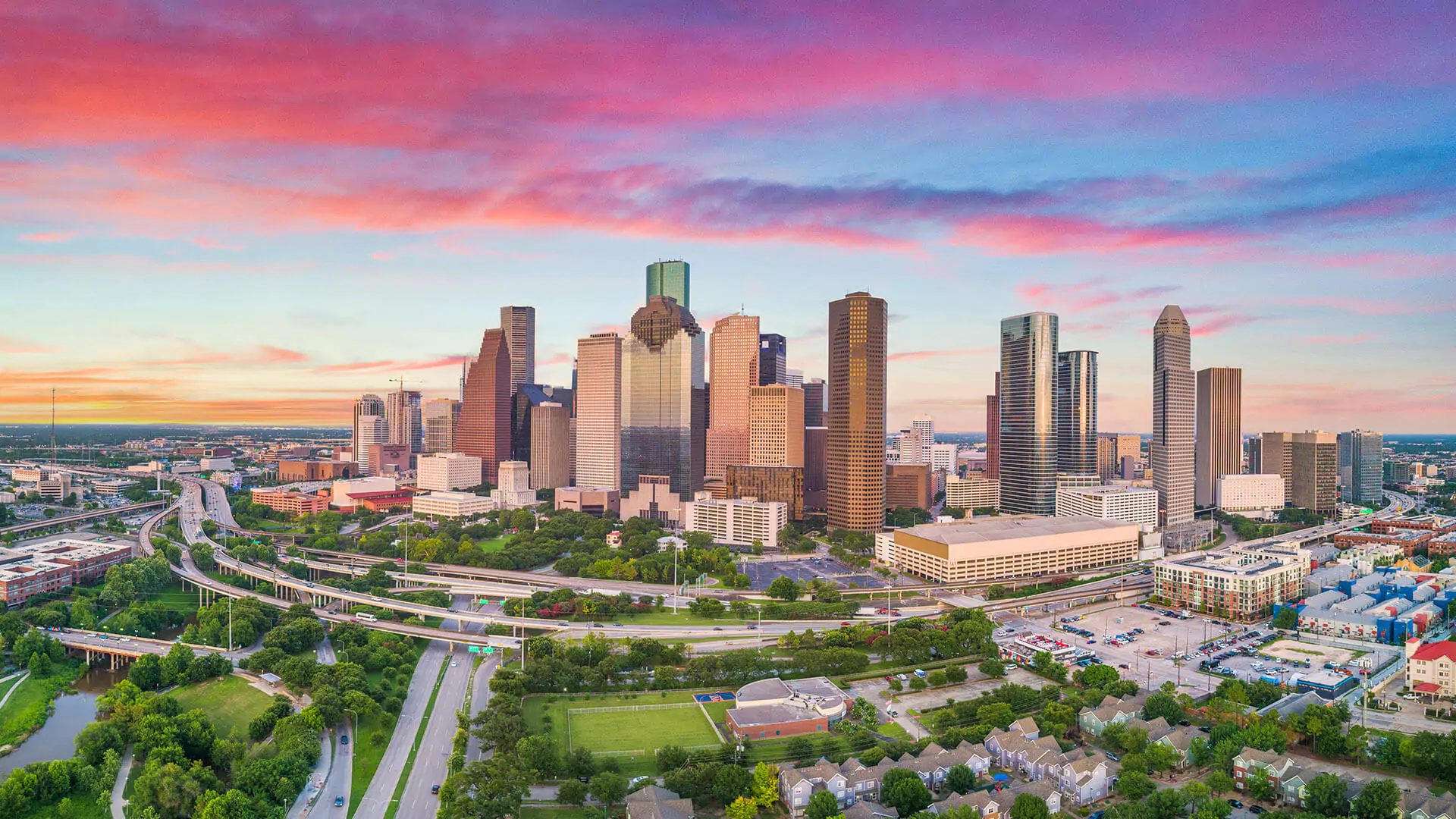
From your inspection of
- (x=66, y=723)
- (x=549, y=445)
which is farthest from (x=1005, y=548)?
(x=549, y=445)

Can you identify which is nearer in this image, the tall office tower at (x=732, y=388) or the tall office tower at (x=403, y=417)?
the tall office tower at (x=732, y=388)

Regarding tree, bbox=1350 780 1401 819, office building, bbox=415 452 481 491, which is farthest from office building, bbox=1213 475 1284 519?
office building, bbox=415 452 481 491

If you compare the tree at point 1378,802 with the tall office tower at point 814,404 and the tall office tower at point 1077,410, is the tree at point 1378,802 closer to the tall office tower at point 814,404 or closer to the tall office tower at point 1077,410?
the tall office tower at point 1077,410

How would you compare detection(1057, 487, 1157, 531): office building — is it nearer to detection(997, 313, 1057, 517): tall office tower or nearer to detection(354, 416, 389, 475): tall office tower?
detection(997, 313, 1057, 517): tall office tower

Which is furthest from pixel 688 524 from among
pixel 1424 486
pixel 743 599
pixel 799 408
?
pixel 1424 486

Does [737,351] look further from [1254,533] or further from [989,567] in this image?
[1254,533]

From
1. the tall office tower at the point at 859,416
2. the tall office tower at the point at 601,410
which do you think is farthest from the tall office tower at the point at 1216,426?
the tall office tower at the point at 601,410
